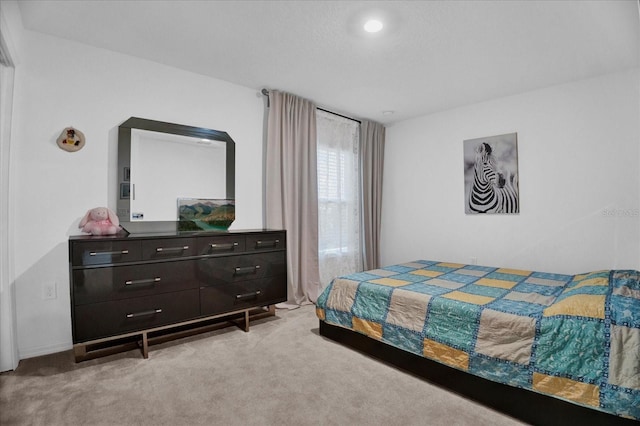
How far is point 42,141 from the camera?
2.42 meters

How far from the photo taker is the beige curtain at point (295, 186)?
357 cm

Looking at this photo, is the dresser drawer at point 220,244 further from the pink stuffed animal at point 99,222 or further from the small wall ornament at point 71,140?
the small wall ornament at point 71,140

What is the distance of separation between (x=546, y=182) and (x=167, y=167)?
153 inches

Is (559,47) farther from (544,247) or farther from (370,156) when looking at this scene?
(370,156)

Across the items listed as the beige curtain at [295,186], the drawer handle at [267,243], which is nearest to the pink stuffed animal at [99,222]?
the drawer handle at [267,243]

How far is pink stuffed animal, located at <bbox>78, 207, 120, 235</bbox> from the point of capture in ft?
8.05

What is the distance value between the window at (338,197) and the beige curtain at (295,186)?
27cm

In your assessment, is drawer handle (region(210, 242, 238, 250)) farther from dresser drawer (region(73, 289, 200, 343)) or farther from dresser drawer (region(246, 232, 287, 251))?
dresser drawer (region(73, 289, 200, 343))

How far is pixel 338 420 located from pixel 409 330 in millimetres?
782

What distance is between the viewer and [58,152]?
2479mm

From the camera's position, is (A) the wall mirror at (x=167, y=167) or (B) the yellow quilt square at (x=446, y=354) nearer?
(B) the yellow quilt square at (x=446, y=354)

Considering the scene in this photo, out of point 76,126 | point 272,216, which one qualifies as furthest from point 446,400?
point 76,126

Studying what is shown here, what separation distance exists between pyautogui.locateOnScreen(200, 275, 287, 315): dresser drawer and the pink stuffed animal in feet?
2.76

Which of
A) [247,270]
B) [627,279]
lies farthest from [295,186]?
[627,279]
